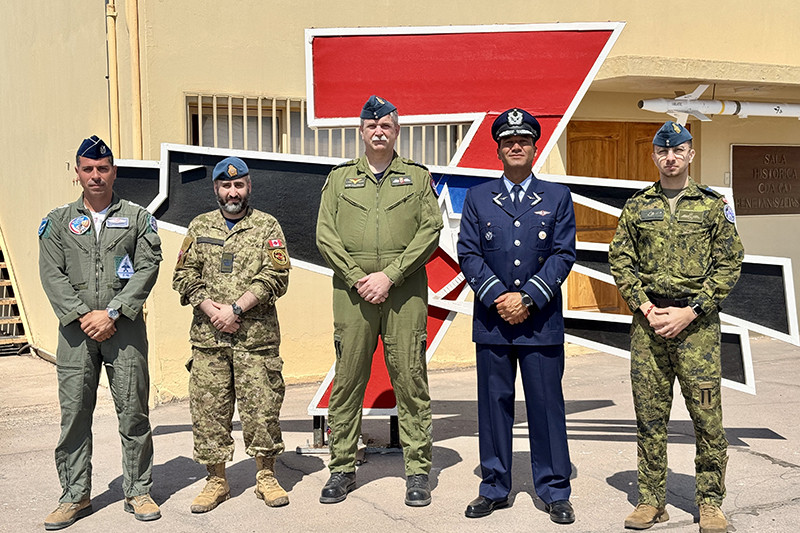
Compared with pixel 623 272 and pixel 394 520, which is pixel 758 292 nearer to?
pixel 623 272

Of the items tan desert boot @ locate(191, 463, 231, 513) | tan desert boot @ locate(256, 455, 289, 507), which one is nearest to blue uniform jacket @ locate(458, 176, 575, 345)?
tan desert boot @ locate(256, 455, 289, 507)

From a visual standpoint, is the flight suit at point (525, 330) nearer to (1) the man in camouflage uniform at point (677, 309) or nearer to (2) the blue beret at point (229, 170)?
(1) the man in camouflage uniform at point (677, 309)

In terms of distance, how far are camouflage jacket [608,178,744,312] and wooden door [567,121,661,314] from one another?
5088mm

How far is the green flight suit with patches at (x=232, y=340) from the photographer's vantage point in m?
4.79

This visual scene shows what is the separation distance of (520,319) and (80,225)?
91.5 inches

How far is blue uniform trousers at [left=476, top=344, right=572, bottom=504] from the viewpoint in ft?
15.1

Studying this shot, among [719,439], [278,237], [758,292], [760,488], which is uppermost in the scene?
[278,237]

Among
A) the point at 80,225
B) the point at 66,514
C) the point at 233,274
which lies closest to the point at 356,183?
the point at 233,274

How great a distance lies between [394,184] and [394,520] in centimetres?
179

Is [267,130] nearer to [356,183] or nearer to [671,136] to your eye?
[356,183]

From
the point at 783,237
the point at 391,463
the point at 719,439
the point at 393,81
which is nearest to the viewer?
the point at 719,439

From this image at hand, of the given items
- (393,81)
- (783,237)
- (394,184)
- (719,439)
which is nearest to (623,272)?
(719,439)

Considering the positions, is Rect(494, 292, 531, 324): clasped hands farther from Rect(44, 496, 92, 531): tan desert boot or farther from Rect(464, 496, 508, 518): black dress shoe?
Rect(44, 496, 92, 531): tan desert boot

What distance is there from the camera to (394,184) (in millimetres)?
4898
